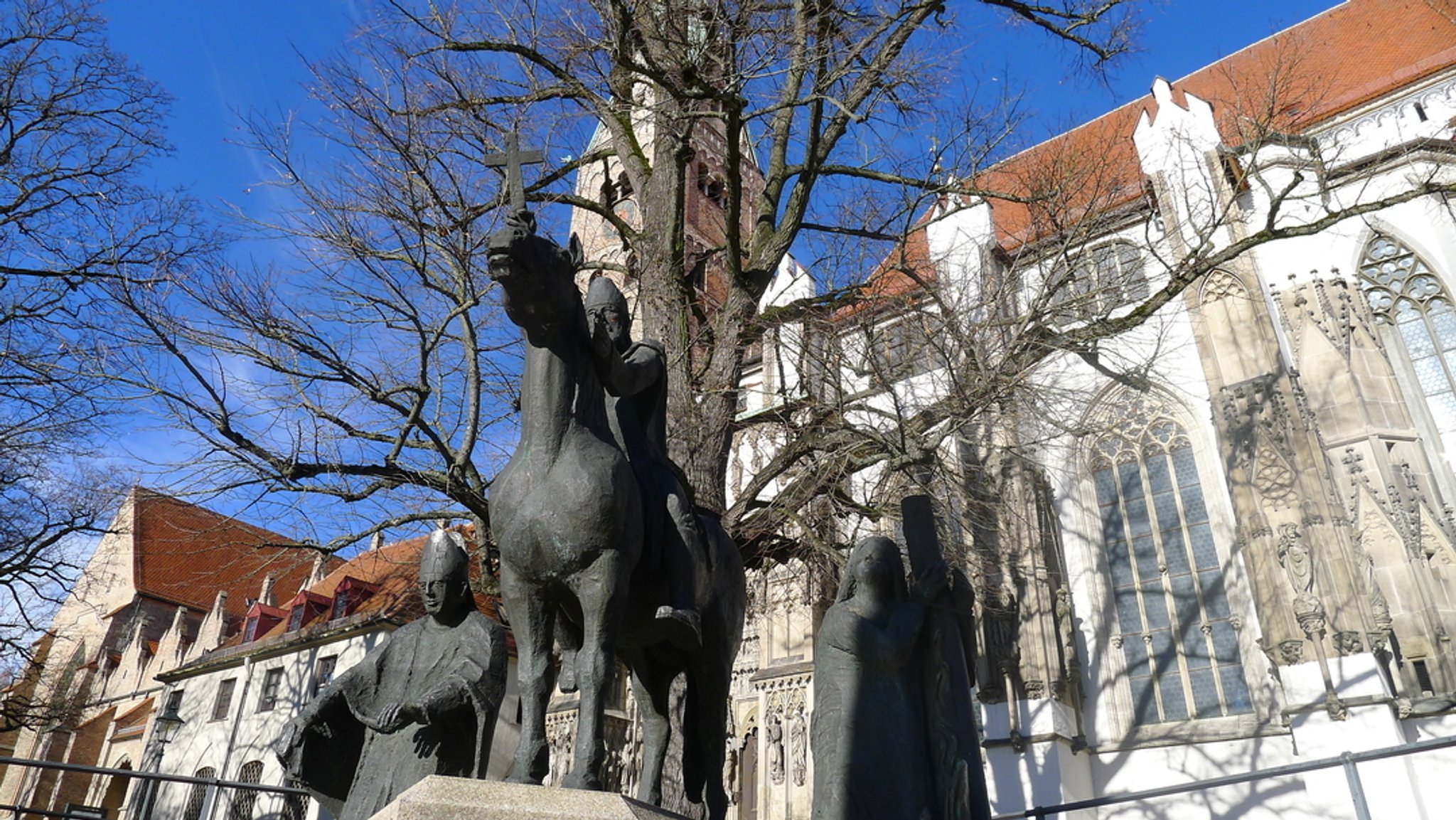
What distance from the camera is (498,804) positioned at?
7.90 feet

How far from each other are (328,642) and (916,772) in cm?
2166

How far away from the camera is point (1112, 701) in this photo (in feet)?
47.9

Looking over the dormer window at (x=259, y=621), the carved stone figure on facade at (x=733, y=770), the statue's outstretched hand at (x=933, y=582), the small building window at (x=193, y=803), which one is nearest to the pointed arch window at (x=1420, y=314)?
the carved stone figure on facade at (x=733, y=770)

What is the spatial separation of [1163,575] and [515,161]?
1473 cm

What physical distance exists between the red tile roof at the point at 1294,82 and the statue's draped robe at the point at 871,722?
942cm

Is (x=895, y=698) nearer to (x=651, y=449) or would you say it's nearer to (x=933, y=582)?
(x=933, y=582)

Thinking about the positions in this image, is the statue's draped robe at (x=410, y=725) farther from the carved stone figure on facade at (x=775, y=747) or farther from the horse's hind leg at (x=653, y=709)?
the carved stone figure on facade at (x=775, y=747)

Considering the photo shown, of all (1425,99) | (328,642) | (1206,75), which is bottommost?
(328,642)

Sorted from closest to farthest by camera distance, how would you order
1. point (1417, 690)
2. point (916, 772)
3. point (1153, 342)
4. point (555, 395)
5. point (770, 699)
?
point (555, 395)
point (916, 772)
point (1417, 690)
point (770, 699)
point (1153, 342)

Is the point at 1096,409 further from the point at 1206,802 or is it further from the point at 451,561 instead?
the point at 451,561

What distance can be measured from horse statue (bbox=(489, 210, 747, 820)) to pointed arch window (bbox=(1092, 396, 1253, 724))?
43.6 ft

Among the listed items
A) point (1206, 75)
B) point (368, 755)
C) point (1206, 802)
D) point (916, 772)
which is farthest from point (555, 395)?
point (1206, 75)

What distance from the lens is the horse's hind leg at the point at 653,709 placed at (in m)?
3.30

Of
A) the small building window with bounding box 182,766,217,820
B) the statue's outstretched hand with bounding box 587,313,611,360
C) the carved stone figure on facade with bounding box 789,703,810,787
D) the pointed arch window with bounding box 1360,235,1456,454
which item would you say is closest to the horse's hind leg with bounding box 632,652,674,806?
the statue's outstretched hand with bounding box 587,313,611,360
